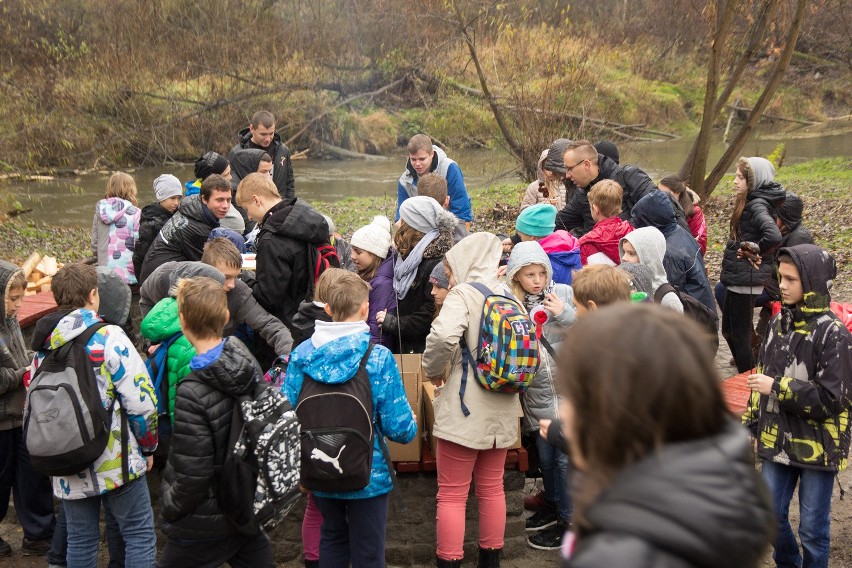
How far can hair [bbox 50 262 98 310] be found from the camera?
3.33 m

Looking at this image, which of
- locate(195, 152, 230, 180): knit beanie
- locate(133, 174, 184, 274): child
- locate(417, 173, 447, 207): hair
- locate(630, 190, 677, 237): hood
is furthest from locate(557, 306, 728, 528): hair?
locate(195, 152, 230, 180): knit beanie

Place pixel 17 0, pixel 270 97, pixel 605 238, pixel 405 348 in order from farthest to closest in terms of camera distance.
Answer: pixel 270 97
pixel 17 0
pixel 605 238
pixel 405 348

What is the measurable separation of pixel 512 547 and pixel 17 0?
696 inches

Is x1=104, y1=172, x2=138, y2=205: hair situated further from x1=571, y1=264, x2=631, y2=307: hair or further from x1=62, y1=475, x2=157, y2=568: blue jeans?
x1=571, y1=264, x2=631, y2=307: hair

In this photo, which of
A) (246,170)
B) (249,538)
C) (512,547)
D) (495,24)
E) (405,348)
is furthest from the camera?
(495,24)

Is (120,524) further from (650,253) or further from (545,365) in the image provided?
(650,253)

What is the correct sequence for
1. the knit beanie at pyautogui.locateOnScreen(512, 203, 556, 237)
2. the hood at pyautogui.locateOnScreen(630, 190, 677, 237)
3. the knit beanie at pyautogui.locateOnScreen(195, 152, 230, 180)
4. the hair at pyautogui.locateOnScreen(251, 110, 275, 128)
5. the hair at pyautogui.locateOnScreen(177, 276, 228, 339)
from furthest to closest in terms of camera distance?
the hair at pyautogui.locateOnScreen(251, 110, 275, 128), the knit beanie at pyautogui.locateOnScreen(195, 152, 230, 180), the hood at pyautogui.locateOnScreen(630, 190, 677, 237), the knit beanie at pyautogui.locateOnScreen(512, 203, 556, 237), the hair at pyautogui.locateOnScreen(177, 276, 228, 339)

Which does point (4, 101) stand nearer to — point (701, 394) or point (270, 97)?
point (270, 97)

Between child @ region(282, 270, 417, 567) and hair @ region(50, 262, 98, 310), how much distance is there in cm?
89

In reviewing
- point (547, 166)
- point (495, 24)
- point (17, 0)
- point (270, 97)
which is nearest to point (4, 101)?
point (17, 0)

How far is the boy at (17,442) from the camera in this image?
12.7ft

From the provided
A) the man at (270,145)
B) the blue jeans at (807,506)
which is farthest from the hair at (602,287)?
the man at (270,145)

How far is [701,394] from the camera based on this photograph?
50.4 inches

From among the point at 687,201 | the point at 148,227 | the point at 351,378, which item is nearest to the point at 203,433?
the point at 351,378
